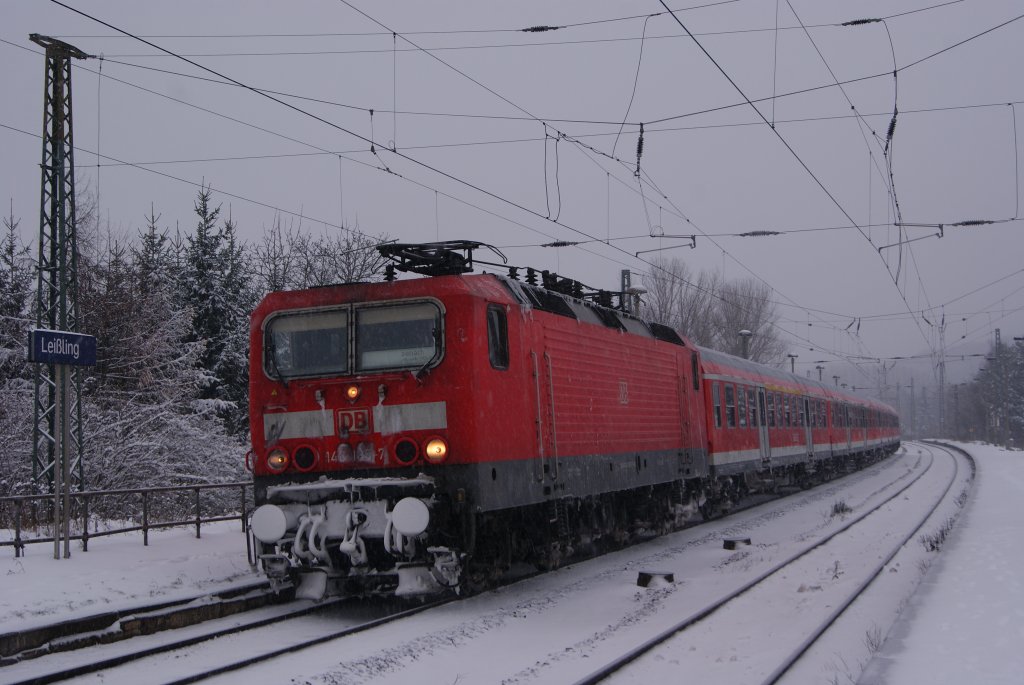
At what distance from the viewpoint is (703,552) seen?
52.1ft

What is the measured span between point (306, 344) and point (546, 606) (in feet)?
12.8

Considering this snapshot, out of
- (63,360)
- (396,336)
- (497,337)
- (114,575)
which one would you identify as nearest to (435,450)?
(396,336)

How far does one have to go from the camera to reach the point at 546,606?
11.1m

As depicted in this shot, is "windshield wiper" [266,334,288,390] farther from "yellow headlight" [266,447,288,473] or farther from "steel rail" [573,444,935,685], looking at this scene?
Result: "steel rail" [573,444,935,685]

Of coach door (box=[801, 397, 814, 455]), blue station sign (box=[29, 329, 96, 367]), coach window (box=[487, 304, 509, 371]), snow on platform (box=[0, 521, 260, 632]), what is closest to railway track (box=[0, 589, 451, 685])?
snow on platform (box=[0, 521, 260, 632])

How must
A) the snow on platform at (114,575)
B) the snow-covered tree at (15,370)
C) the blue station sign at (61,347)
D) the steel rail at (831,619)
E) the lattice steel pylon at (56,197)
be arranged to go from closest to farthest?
the steel rail at (831,619), the snow on platform at (114,575), the blue station sign at (61,347), the lattice steel pylon at (56,197), the snow-covered tree at (15,370)

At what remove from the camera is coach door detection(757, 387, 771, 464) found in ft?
82.1

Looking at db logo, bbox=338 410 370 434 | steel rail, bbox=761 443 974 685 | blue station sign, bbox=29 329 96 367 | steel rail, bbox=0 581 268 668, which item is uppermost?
blue station sign, bbox=29 329 96 367

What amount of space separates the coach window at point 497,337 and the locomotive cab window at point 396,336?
634mm

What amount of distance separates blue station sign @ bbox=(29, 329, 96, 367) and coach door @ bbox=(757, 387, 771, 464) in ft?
55.8

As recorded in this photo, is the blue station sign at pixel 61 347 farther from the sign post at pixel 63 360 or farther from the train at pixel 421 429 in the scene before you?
the train at pixel 421 429

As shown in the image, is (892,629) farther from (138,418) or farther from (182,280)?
(182,280)

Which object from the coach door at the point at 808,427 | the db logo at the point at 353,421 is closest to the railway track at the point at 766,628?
the db logo at the point at 353,421

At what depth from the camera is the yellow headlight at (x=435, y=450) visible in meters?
10.5
